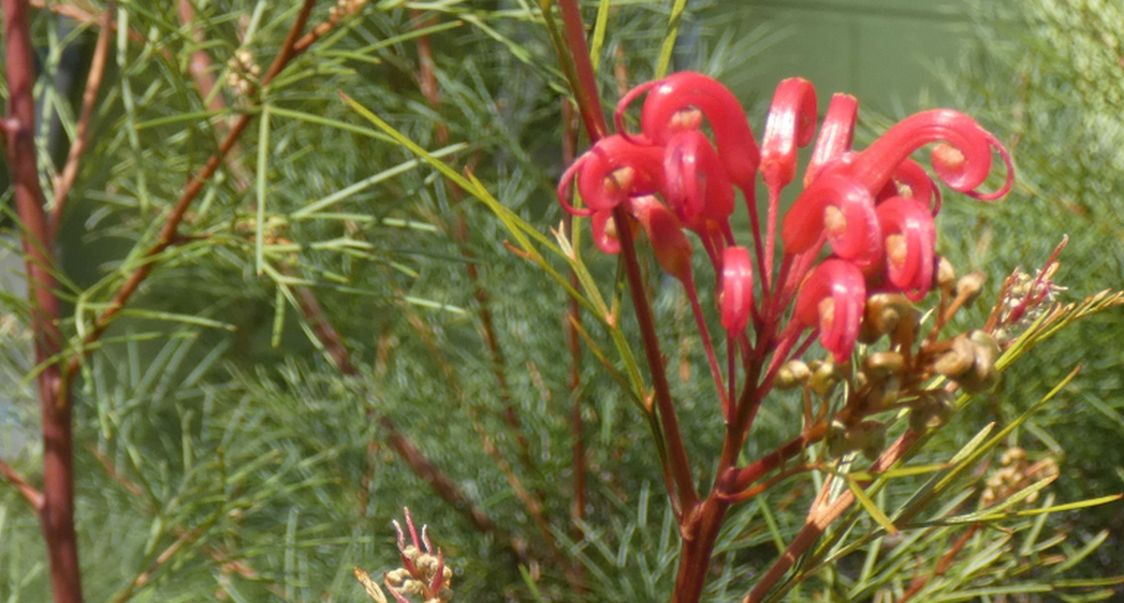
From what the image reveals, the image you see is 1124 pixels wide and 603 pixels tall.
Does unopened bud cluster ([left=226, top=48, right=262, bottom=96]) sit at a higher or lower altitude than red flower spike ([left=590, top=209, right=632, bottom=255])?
lower

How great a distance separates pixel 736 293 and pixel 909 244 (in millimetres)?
35

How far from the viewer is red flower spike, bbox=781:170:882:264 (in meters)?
0.25

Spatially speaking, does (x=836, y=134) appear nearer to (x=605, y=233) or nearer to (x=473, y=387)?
(x=605, y=233)

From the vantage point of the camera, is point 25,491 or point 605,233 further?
point 25,491

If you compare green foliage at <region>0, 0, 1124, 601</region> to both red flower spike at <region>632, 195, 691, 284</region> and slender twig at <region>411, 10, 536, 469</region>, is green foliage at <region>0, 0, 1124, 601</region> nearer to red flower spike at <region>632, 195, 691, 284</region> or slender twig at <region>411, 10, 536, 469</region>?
slender twig at <region>411, 10, 536, 469</region>

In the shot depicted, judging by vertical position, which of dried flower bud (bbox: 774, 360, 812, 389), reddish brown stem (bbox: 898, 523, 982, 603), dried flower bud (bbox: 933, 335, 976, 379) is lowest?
reddish brown stem (bbox: 898, 523, 982, 603)

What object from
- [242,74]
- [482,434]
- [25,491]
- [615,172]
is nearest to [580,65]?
[615,172]

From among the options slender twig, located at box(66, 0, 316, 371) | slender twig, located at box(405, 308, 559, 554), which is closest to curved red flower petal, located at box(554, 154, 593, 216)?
slender twig, located at box(66, 0, 316, 371)

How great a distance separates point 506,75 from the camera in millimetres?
890

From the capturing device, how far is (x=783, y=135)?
29 centimetres

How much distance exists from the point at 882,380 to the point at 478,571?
1.69 ft

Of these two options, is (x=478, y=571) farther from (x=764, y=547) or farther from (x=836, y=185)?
(x=836, y=185)

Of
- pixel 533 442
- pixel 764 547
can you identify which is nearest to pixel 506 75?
pixel 533 442

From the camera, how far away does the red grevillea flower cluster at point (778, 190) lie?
0.25 m
